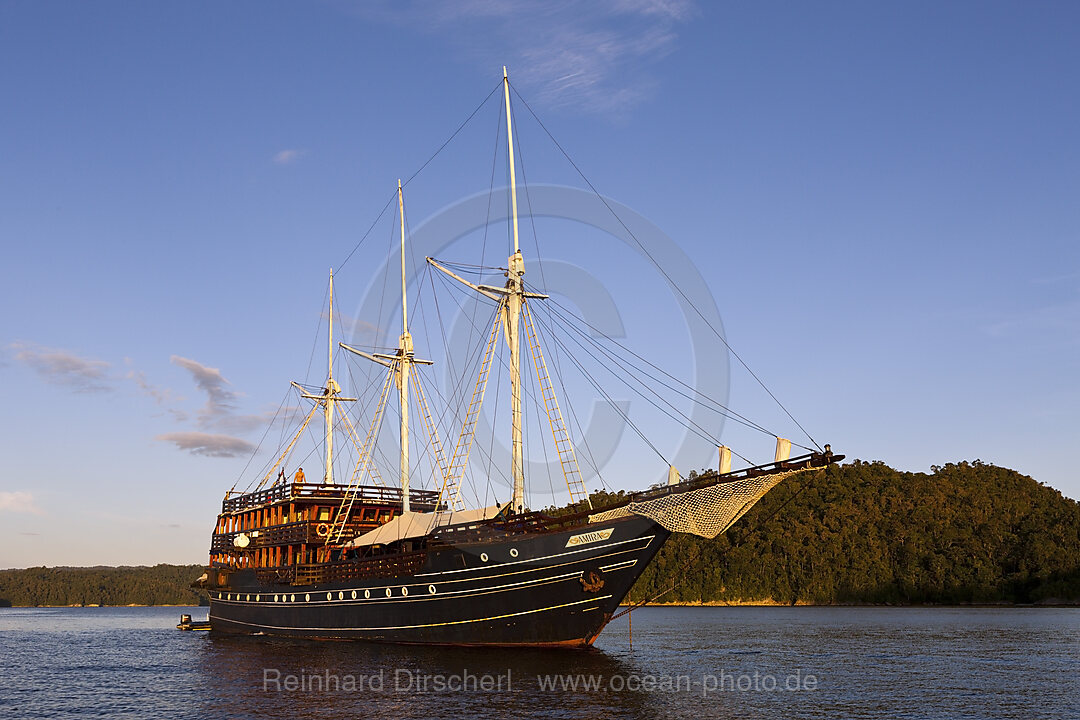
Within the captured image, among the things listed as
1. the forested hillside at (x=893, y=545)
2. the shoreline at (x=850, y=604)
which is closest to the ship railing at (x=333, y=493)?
the shoreline at (x=850, y=604)

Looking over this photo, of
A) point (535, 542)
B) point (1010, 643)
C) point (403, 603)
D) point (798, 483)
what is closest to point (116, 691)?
point (403, 603)

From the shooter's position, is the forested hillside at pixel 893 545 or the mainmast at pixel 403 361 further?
the forested hillside at pixel 893 545

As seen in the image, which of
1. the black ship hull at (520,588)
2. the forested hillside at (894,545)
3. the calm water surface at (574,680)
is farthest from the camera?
the forested hillside at (894,545)

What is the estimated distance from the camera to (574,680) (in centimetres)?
3344

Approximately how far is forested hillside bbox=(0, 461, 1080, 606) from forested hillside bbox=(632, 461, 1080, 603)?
16 centimetres

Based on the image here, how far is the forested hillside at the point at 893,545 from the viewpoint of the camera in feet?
380

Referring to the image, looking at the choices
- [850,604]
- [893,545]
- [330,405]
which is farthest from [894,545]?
[330,405]

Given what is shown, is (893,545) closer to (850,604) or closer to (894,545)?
(894,545)

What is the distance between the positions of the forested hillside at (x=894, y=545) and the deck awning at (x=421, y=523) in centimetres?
7291

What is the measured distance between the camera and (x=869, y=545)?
13188 centimetres

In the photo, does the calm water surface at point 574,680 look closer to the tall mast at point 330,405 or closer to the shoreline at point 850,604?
the tall mast at point 330,405

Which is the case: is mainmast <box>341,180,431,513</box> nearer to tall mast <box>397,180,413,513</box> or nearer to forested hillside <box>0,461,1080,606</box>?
tall mast <box>397,180,413,513</box>

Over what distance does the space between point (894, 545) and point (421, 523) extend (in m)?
103

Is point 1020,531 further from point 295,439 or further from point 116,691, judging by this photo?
point 116,691
